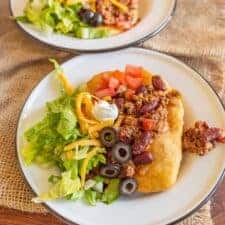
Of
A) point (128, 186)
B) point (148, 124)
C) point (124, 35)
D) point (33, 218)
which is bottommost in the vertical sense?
point (33, 218)

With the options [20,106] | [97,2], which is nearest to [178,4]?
[97,2]

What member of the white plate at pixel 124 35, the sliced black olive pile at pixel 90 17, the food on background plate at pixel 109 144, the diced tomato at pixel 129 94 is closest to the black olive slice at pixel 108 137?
the food on background plate at pixel 109 144

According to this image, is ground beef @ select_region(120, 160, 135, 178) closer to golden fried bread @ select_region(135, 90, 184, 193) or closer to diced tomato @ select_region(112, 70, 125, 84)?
golden fried bread @ select_region(135, 90, 184, 193)

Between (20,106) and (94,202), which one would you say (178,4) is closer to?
(20,106)

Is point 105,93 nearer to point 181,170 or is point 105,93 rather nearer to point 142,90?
point 142,90

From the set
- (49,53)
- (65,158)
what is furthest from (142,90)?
(49,53)

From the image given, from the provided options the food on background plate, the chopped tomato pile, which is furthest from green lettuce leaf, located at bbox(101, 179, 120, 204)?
the chopped tomato pile

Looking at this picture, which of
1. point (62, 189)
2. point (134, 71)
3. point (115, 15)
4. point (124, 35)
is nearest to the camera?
point (62, 189)

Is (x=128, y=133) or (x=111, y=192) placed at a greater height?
(x=128, y=133)
